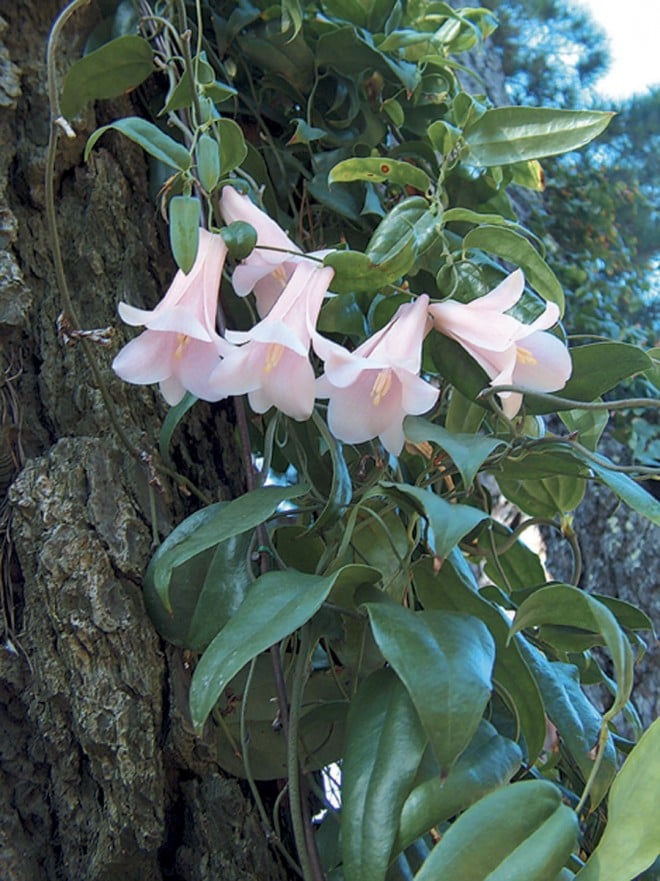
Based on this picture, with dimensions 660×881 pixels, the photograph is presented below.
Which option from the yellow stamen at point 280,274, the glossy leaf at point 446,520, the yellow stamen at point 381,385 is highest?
the yellow stamen at point 280,274

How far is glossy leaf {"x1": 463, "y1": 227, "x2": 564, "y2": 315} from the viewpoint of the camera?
64 centimetres

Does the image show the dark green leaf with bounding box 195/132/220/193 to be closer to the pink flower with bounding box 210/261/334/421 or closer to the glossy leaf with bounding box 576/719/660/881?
the pink flower with bounding box 210/261/334/421

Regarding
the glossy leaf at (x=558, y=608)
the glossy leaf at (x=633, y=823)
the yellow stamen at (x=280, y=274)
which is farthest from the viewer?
the yellow stamen at (x=280, y=274)

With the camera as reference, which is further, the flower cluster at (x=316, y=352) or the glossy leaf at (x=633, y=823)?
the flower cluster at (x=316, y=352)

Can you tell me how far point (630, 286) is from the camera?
1977mm

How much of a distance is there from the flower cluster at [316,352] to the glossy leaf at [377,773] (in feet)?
0.55

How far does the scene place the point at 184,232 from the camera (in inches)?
21.6

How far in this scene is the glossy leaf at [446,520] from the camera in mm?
459

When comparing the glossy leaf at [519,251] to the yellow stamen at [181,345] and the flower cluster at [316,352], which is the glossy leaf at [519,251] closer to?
the flower cluster at [316,352]

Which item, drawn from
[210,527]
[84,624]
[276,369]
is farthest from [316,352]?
[84,624]

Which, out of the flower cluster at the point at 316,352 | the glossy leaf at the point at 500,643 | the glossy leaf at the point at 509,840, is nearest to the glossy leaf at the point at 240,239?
the flower cluster at the point at 316,352

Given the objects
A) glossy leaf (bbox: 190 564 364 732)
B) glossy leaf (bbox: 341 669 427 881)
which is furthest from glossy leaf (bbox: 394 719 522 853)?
glossy leaf (bbox: 190 564 364 732)

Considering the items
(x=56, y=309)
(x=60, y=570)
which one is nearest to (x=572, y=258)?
(x=56, y=309)

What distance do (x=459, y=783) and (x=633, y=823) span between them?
0.32ft
